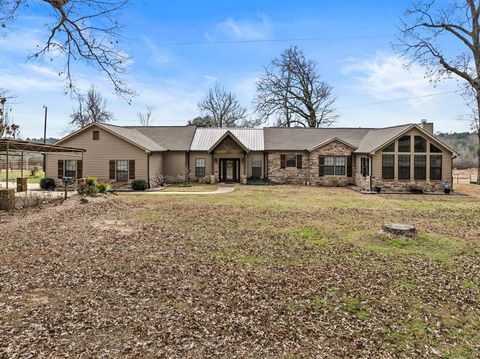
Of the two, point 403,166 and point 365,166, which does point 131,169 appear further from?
point 403,166

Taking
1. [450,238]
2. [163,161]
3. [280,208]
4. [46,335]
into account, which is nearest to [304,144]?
[163,161]

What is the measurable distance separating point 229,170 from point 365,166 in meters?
11.8

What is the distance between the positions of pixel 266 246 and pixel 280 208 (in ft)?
22.9

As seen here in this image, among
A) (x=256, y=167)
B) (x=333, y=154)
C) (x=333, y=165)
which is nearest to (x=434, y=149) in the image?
(x=333, y=154)

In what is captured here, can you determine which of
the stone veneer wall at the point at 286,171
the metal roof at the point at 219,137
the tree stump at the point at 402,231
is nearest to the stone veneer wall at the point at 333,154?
the stone veneer wall at the point at 286,171

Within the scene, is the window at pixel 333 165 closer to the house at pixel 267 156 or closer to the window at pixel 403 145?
the house at pixel 267 156

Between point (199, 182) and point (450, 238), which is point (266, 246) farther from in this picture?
point (199, 182)

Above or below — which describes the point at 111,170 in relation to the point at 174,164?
below

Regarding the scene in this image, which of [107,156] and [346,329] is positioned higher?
[107,156]

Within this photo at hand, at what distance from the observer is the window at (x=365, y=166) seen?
26156mm

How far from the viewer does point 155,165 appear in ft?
93.8

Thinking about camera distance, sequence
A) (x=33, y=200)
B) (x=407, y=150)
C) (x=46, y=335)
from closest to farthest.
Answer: (x=46, y=335) → (x=33, y=200) → (x=407, y=150)

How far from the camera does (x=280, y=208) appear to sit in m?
16.8

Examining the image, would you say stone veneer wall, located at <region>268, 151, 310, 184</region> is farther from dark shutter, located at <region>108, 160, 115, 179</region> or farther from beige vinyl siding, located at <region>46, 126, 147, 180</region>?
dark shutter, located at <region>108, 160, 115, 179</region>
